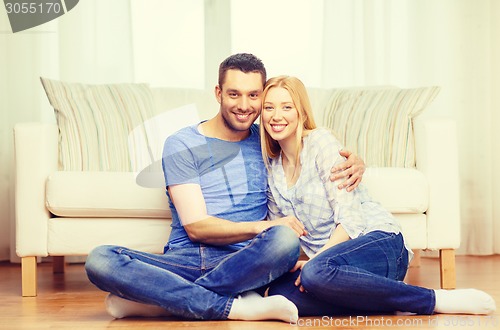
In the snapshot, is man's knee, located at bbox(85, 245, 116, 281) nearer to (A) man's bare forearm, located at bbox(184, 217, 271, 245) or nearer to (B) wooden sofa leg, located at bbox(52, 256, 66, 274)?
(A) man's bare forearm, located at bbox(184, 217, 271, 245)

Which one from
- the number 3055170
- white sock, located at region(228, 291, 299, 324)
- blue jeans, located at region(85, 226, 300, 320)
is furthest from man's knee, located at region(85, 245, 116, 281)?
the number 3055170

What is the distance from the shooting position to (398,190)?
2.88m

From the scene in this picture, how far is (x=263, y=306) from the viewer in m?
2.22

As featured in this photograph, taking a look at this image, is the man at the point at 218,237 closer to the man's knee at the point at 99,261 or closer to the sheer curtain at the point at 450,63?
the man's knee at the point at 99,261

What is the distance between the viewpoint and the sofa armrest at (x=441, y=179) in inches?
115

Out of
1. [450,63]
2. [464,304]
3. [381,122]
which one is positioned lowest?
[464,304]

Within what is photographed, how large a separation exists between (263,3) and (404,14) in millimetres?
745

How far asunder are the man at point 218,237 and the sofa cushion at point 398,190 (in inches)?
20.1

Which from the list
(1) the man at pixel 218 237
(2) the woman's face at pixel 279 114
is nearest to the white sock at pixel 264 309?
(1) the man at pixel 218 237

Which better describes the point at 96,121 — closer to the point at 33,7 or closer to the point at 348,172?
the point at 33,7

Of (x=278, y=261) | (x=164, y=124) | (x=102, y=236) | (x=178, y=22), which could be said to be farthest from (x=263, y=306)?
(x=178, y=22)

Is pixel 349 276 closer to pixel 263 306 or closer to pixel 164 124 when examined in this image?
pixel 263 306

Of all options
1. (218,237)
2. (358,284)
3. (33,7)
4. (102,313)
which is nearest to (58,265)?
(102,313)

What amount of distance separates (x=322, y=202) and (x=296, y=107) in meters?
0.29
